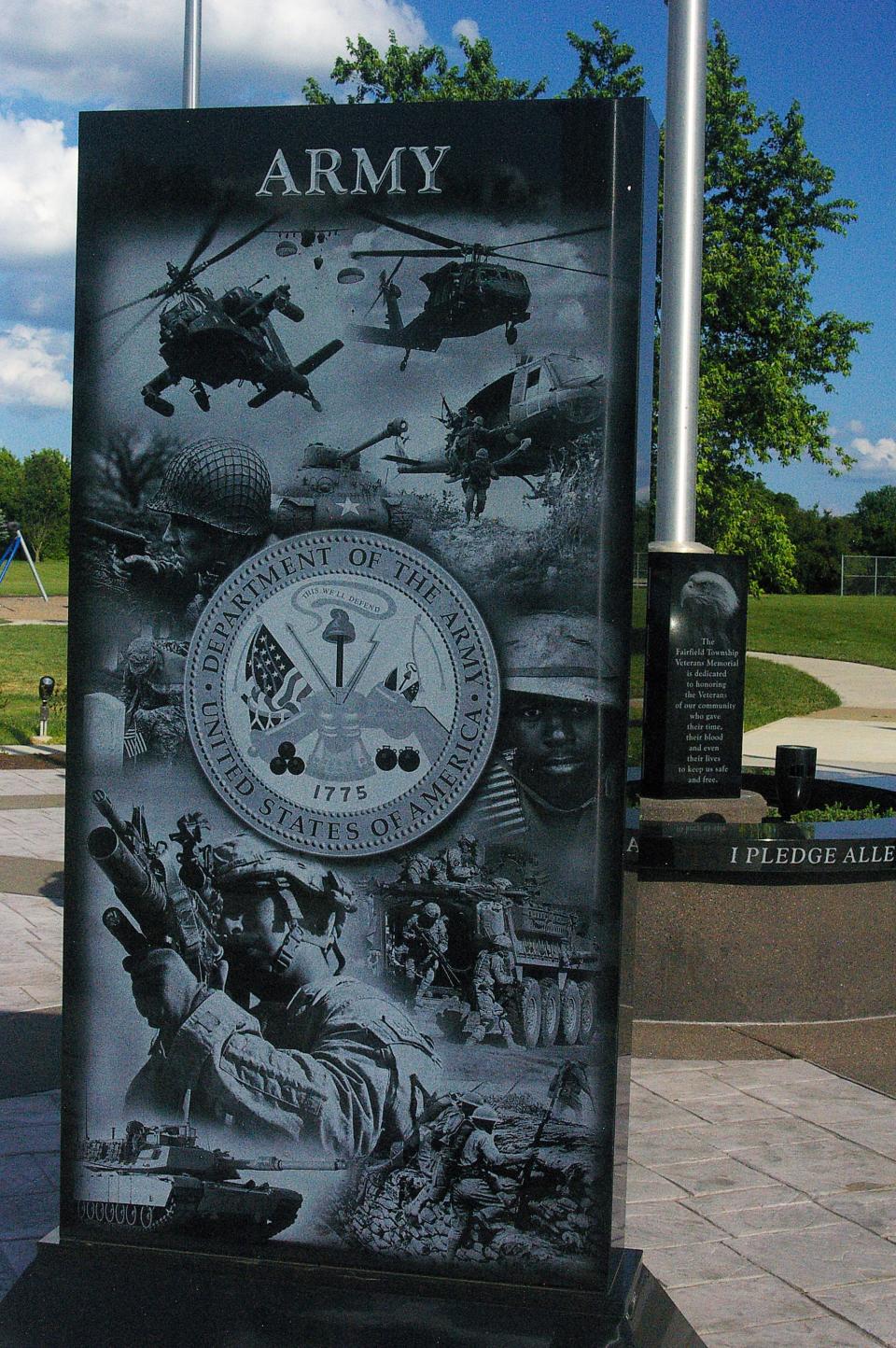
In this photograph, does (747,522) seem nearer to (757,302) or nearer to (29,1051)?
(757,302)

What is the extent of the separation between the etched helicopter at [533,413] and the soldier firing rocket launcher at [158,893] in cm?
101

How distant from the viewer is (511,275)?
288cm

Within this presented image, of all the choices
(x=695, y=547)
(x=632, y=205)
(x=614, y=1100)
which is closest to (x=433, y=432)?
(x=632, y=205)

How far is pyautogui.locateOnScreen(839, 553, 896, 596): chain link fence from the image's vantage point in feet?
206

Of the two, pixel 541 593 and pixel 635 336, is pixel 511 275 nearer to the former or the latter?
pixel 635 336

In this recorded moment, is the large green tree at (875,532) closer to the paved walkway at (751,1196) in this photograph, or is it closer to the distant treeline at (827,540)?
the distant treeline at (827,540)

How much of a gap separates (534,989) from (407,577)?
88cm

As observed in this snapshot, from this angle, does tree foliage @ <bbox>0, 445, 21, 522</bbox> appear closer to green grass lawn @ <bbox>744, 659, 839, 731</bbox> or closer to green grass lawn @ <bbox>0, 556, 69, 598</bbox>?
green grass lawn @ <bbox>0, 556, 69, 598</bbox>

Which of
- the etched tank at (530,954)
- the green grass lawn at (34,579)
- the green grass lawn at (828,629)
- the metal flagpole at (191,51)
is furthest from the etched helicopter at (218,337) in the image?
the green grass lawn at (34,579)

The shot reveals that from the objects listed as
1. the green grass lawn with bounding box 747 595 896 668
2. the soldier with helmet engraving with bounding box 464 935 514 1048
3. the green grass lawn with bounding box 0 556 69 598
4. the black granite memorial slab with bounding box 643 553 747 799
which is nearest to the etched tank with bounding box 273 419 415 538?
the soldier with helmet engraving with bounding box 464 935 514 1048

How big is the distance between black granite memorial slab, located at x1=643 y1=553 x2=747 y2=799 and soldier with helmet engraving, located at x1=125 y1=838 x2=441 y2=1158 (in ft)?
15.4

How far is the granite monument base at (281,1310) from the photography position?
2.84 m

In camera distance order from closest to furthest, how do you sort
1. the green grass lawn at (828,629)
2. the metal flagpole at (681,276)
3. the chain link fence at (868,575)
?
the metal flagpole at (681,276) → the green grass lawn at (828,629) → the chain link fence at (868,575)

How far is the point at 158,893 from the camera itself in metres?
3.08
